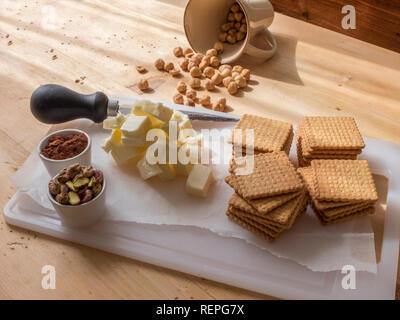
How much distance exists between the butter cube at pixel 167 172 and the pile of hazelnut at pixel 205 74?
0.33 meters

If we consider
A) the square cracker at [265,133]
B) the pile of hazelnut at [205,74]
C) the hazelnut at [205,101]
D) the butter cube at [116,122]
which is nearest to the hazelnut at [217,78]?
the pile of hazelnut at [205,74]

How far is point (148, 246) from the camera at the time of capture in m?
1.02

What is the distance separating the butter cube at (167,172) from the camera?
109 cm

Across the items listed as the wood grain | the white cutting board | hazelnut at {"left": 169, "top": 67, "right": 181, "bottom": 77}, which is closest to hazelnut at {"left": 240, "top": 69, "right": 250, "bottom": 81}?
hazelnut at {"left": 169, "top": 67, "right": 181, "bottom": 77}

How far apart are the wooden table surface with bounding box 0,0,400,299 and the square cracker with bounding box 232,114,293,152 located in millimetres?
219

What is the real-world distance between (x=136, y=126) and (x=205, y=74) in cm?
53

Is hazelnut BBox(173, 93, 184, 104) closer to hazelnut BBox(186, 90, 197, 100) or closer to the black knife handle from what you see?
hazelnut BBox(186, 90, 197, 100)

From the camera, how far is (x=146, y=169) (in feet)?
3.61

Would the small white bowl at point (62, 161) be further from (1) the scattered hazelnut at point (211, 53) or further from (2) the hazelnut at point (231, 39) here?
(2) the hazelnut at point (231, 39)

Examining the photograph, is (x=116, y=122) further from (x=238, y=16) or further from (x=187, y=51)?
(x=238, y=16)

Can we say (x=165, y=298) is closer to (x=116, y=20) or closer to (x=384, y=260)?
(x=384, y=260)

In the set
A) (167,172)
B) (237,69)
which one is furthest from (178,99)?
(167,172)

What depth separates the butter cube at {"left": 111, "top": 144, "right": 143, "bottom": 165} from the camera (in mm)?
1123

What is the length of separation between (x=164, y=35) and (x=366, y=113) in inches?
32.1
